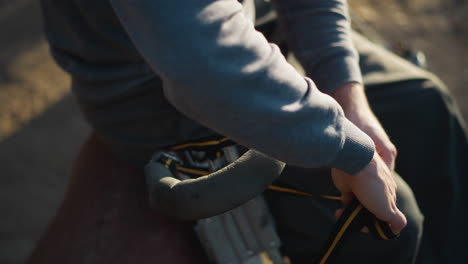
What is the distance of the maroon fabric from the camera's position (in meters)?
0.73

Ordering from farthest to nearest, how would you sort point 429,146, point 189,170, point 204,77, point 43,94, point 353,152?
point 43,94 → point 429,146 → point 189,170 → point 353,152 → point 204,77

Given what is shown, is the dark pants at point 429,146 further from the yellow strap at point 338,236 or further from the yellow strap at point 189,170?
the yellow strap at point 189,170

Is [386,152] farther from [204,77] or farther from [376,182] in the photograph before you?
[204,77]

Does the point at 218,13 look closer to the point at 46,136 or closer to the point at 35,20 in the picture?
the point at 46,136

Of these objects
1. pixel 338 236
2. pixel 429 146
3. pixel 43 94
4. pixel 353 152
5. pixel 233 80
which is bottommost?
pixel 43 94

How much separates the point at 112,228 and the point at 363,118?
47 cm

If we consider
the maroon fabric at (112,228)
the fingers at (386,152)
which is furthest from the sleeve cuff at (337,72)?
the maroon fabric at (112,228)

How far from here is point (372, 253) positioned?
28.8 inches

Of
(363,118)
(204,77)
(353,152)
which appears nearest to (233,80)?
(204,77)

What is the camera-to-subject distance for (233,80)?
0.48 m

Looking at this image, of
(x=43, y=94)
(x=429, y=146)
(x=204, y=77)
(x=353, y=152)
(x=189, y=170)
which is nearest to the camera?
(x=204, y=77)

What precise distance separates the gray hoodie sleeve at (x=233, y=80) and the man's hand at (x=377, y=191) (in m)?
0.08

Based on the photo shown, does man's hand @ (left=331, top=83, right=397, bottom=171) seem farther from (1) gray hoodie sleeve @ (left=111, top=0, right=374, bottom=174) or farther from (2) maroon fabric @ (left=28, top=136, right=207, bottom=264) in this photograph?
(2) maroon fabric @ (left=28, top=136, right=207, bottom=264)

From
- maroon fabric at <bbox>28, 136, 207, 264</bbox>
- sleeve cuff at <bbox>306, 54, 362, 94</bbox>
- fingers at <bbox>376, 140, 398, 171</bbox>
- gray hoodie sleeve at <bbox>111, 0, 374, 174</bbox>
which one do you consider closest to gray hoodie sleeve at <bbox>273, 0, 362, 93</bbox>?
sleeve cuff at <bbox>306, 54, 362, 94</bbox>
